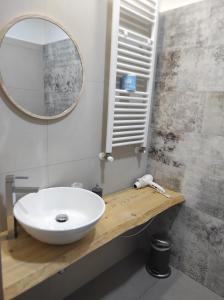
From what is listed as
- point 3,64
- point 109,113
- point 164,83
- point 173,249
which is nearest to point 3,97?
point 3,64

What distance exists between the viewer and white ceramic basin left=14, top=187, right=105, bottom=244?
1186 millimetres

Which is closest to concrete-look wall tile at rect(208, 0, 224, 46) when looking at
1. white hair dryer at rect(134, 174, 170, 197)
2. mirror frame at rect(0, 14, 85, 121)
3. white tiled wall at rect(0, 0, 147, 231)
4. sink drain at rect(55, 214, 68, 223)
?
white tiled wall at rect(0, 0, 147, 231)

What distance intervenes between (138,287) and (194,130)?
1324 millimetres

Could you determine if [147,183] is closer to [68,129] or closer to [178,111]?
[178,111]

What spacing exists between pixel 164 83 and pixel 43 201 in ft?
4.34

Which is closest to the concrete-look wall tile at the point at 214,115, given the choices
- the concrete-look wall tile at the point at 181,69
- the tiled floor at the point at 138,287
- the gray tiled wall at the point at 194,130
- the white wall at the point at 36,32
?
the gray tiled wall at the point at 194,130

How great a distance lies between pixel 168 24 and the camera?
70.1 inches

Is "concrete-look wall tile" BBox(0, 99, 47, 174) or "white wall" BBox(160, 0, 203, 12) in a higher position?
"white wall" BBox(160, 0, 203, 12)

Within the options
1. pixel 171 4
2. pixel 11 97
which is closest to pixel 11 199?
pixel 11 97

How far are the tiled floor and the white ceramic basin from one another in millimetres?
804

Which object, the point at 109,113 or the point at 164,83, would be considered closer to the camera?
the point at 109,113

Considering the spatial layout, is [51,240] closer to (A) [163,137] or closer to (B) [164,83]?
(A) [163,137]

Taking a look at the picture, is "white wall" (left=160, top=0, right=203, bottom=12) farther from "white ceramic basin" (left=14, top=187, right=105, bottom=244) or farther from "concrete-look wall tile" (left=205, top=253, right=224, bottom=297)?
"concrete-look wall tile" (left=205, top=253, right=224, bottom=297)

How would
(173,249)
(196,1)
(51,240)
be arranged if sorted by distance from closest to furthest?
(51,240) → (196,1) → (173,249)
